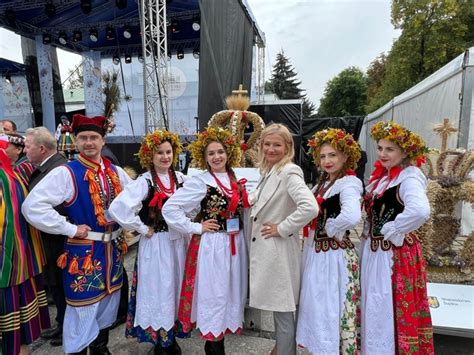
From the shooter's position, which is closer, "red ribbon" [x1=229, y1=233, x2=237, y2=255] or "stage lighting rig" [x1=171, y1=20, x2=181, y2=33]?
"red ribbon" [x1=229, y1=233, x2=237, y2=255]

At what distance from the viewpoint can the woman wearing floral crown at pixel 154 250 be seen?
225cm

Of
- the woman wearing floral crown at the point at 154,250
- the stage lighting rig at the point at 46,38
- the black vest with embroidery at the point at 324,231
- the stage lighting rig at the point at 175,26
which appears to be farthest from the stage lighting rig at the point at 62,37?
the black vest with embroidery at the point at 324,231

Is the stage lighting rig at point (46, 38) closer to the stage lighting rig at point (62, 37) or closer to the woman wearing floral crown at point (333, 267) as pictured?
the stage lighting rig at point (62, 37)

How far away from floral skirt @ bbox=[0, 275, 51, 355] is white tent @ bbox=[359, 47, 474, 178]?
5.17m

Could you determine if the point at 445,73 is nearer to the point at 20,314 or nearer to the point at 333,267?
the point at 333,267

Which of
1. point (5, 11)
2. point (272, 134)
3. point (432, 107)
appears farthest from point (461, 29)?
point (5, 11)

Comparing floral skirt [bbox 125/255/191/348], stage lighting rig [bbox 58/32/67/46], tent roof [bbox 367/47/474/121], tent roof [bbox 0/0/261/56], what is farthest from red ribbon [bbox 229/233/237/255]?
stage lighting rig [bbox 58/32/67/46]

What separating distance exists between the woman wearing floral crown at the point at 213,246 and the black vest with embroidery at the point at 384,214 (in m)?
0.89

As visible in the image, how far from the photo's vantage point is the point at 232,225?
2230mm

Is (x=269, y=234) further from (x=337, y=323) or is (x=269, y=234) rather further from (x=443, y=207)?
(x=443, y=207)

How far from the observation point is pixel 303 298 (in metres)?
2.07

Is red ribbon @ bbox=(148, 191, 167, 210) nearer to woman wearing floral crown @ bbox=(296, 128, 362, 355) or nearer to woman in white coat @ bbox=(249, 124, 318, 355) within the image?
woman in white coat @ bbox=(249, 124, 318, 355)

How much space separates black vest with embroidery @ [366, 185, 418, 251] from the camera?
2.04 meters

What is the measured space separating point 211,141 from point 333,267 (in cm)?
120
